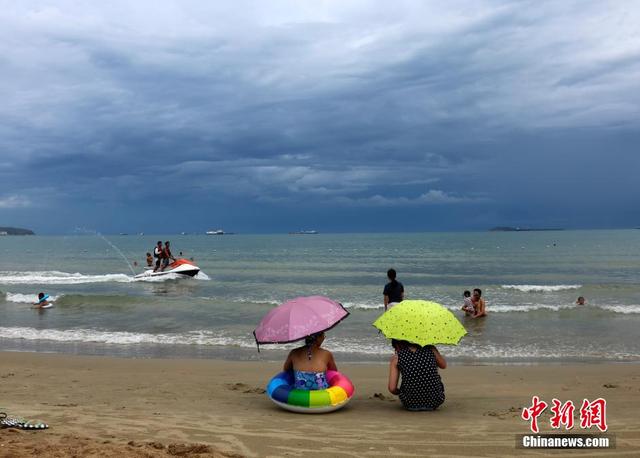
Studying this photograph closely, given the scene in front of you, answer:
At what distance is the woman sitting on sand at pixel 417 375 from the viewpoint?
6.72m

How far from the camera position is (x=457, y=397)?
26.0 ft

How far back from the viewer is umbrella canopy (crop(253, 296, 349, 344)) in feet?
21.9

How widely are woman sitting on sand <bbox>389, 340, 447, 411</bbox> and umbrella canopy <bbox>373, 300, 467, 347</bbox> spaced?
24cm

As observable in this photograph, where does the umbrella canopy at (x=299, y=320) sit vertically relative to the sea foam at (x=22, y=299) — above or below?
above

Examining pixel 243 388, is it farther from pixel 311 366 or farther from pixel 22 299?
pixel 22 299

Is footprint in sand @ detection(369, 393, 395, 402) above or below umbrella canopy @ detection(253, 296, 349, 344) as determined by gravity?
below

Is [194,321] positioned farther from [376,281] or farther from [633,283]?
[633,283]

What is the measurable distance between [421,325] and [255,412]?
248cm

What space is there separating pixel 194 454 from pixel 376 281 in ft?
97.0

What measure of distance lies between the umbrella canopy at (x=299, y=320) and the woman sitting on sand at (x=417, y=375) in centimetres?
89

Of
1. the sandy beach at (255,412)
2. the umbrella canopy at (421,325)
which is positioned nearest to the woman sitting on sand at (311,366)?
the sandy beach at (255,412)

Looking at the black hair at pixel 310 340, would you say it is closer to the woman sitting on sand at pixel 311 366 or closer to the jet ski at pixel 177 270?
the woman sitting on sand at pixel 311 366

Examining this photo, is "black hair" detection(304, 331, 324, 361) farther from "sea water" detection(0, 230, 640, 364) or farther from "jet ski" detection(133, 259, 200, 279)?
"jet ski" detection(133, 259, 200, 279)

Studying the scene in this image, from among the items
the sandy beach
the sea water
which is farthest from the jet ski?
the sandy beach
